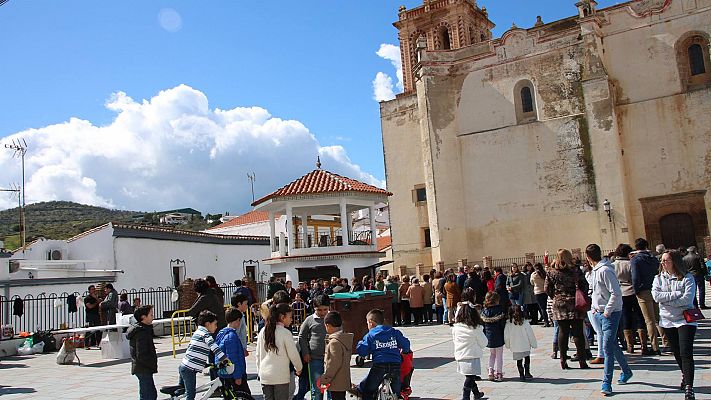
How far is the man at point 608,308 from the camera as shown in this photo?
7402 millimetres

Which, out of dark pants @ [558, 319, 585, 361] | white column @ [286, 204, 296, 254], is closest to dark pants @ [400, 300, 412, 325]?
white column @ [286, 204, 296, 254]

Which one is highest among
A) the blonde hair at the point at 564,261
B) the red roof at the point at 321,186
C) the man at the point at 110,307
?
the red roof at the point at 321,186

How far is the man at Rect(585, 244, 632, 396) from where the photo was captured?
7.40 metres

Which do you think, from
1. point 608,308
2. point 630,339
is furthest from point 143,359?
point 630,339

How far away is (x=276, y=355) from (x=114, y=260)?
19683 mm

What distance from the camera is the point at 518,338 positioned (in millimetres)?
8695

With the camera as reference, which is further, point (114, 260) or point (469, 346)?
point (114, 260)

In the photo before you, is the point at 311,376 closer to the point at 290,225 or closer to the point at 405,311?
the point at 405,311

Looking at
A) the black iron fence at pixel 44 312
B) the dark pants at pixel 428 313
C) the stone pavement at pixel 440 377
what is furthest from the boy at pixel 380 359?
the black iron fence at pixel 44 312

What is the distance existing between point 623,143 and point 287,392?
2601cm

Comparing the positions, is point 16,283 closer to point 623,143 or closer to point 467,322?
point 467,322

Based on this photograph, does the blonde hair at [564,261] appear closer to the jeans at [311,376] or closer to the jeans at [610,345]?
the jeans at [610,345]

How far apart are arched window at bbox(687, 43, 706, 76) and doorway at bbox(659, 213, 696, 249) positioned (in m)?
6.46

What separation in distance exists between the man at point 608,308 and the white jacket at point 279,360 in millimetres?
3642
